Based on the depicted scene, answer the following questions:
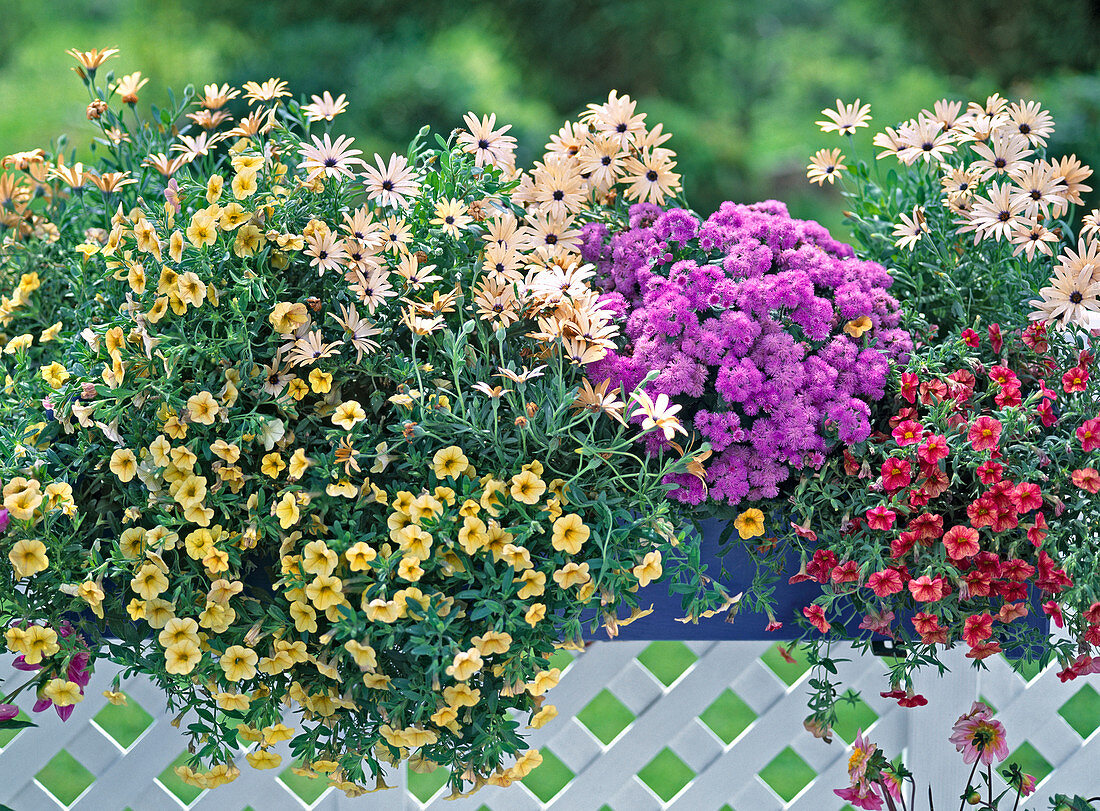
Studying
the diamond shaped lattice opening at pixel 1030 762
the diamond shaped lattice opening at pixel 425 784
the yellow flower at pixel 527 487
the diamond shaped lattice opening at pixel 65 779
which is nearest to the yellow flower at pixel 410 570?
the yellow flower at pixel 527 487

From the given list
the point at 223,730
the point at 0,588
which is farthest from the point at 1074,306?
the point at 0,588

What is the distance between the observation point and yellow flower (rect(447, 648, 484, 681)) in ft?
3.06

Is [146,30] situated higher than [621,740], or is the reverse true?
[146,30]

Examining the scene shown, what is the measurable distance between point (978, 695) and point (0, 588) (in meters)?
1.31

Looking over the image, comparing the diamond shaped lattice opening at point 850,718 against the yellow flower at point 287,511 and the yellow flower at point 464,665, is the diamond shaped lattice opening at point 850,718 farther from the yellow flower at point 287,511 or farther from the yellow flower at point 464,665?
the yellow flower at point 287,511

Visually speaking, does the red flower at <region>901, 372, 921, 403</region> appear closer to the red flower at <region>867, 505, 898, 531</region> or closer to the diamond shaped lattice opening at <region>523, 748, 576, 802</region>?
the red flower at <region>867, 505, 898, 531</region>

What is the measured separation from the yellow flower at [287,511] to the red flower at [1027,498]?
0.76 metres

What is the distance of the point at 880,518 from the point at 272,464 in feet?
2.16

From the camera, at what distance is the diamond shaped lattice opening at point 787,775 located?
2387 mm

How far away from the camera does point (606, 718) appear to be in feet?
8.84

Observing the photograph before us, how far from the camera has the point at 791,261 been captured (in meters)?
1.21

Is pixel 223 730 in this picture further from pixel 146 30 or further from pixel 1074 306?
pixel 146 30

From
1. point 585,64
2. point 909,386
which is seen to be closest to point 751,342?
point 909,386

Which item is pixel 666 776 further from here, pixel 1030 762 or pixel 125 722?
pixel 125 722
